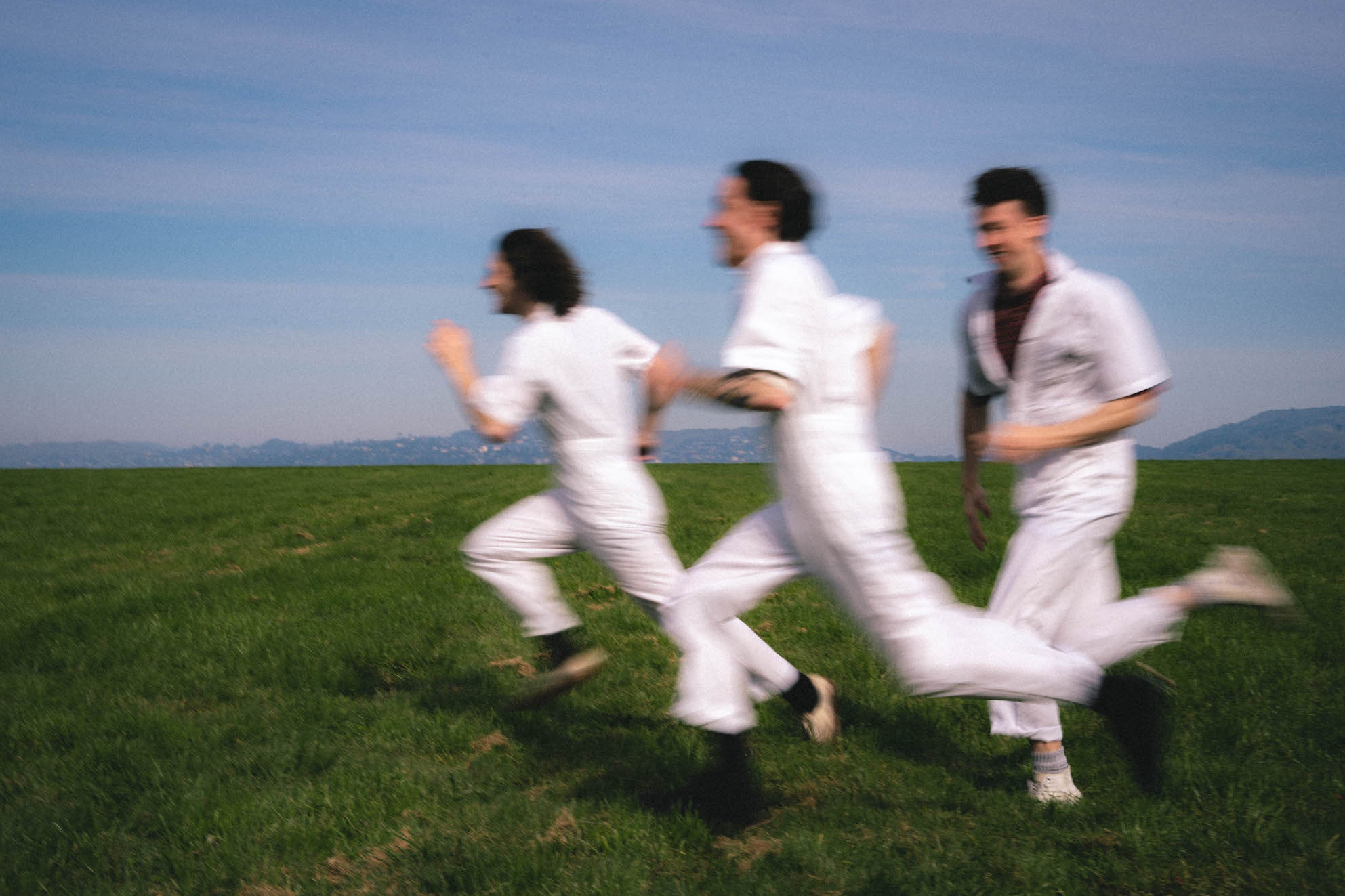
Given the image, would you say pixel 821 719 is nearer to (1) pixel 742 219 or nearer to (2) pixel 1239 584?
(2) pixel 1239 584

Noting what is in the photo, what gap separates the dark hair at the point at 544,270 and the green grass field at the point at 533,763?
2178mm

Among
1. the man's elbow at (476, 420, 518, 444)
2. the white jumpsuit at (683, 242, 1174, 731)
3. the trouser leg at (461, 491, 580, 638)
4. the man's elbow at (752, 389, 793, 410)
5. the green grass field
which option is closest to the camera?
the man's elbow at (752, 389, 793, 410)

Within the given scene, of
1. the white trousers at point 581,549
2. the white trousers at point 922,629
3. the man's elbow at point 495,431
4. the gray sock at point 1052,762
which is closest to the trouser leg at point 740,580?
the white trousers at point 581,549

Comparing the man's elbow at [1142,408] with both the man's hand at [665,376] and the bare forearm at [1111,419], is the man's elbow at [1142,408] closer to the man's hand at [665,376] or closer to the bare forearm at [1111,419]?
the bare forearm at [1111,419]

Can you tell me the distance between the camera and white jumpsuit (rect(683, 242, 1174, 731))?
10.1 ft

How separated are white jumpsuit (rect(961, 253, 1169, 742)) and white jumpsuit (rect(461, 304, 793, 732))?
1.18 meters

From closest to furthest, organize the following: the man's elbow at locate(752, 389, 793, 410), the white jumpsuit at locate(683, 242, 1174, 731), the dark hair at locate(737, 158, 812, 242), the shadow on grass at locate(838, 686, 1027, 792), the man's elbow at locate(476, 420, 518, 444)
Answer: the man's elbow at locate(752, 389, 793, 410) → the white jumpsuit at locate(683, 242, 1174, 731) → the dark hair at locate(737, 158, 812, 242) → the man's elbow at locate(476, 420, 518, 444) → the shadow on grass at locate(838, 686, 1027, 792)

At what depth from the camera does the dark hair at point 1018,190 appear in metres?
3.75

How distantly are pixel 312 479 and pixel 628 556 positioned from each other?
70.0ft

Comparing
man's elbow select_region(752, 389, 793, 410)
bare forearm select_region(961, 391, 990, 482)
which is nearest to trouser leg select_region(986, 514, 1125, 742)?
bare forearm select_region(961, 391, 990, 482)

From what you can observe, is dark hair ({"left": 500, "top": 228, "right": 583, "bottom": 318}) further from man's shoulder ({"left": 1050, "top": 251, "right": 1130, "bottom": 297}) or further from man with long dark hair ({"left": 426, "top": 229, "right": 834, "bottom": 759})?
man's shoulder ({"left": 1050, "top": 251, "right": 1130, "bottom": 297})

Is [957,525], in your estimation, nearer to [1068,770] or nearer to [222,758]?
[1068,770]

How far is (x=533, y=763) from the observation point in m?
4.62

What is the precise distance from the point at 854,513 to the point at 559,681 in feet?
6.83
